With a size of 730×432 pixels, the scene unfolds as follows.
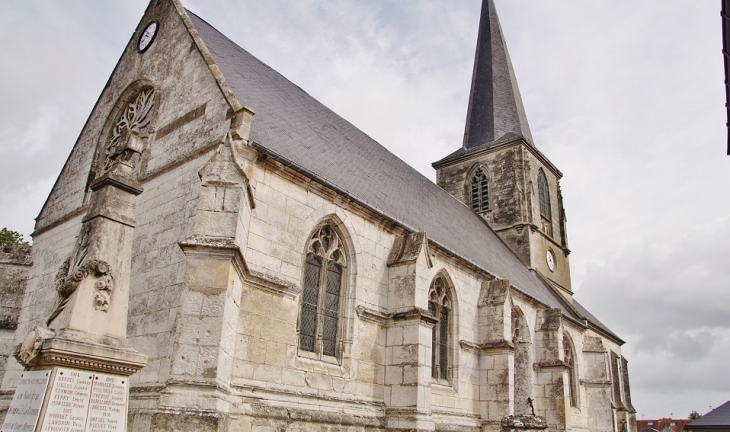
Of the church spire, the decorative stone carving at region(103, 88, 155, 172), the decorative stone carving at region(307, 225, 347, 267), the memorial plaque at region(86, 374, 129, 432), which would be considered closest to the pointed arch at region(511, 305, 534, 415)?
the decorative stone carving at region(307, 225, 347, 267)

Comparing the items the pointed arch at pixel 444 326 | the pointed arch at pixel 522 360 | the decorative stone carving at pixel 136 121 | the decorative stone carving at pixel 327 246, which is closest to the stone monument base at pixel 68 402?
the decorative stone carving at pixel 327 246

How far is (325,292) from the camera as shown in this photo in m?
9.64

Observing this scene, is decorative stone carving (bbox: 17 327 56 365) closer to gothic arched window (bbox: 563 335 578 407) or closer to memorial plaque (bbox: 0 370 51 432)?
memorial plaque (bbox: 0 370 51 432)

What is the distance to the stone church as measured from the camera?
6844mm

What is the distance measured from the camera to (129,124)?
11.3 metres

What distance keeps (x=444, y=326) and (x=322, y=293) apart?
4.03 meters

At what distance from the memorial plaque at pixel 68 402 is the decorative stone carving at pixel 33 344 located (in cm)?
25

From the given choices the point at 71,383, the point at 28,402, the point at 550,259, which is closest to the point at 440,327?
the point at 71,383

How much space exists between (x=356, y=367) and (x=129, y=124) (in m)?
6.63

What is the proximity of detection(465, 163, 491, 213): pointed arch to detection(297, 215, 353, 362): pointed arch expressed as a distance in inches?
539

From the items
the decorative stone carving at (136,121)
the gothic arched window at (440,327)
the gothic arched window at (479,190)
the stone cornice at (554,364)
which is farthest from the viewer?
the gothic arched window at (479,190)

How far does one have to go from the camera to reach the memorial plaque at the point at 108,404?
4.25m

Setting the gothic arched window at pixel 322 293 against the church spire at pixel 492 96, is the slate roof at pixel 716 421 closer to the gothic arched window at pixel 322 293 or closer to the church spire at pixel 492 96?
the church spire at pixel 492 96

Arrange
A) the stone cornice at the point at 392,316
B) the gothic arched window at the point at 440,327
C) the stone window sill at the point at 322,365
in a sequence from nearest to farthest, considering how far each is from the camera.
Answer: the stone window sill at the point at 322,365 < the stone cornice at the point at 392,316 < the gothic arched window at the point at 440,327
